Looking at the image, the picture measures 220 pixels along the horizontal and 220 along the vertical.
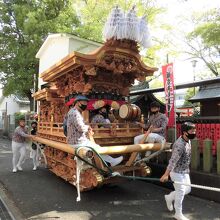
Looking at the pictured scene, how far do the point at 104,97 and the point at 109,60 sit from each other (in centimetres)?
111

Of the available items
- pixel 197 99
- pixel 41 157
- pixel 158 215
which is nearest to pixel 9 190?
pixel 41 157

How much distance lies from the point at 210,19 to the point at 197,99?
949cm

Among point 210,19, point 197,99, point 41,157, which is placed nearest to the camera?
point 41,157

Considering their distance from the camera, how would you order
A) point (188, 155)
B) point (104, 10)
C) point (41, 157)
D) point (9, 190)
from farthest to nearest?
point (104, 10)
point (41, 157)
point (9, 190)
point (188, 155)

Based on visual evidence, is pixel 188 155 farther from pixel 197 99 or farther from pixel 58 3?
pixel 58 3

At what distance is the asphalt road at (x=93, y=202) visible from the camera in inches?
216

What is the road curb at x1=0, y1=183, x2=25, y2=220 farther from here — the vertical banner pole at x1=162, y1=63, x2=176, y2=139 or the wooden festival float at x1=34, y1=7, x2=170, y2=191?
the vertical banner pole at x1=162, y1=63, x2=176, y2=139

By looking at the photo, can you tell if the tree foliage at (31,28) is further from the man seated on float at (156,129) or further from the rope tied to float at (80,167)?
the rope tied to float at (80,167)

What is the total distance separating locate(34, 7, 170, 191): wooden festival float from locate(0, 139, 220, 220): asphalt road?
0.42 metres

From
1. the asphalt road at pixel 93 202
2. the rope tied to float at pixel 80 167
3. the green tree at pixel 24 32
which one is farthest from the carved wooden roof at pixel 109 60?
the green tree at pixel 24 32

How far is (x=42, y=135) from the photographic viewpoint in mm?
9383

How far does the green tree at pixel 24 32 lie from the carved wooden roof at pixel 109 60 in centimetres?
1392

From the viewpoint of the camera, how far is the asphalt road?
216 inches

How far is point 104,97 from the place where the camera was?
7754 mm
